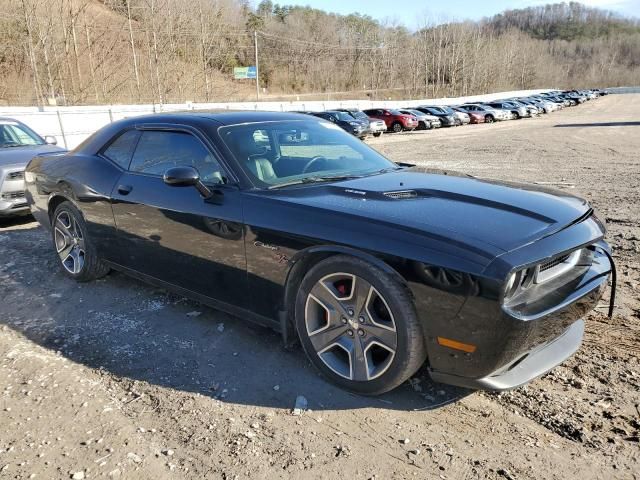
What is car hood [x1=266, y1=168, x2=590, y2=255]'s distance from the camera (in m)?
2.38

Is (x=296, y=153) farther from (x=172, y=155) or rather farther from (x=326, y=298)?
(x=326, y=298)

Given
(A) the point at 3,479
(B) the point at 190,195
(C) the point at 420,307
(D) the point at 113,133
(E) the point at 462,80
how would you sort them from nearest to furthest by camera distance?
(A) the point at 3,479 < (C) the point at 420,307 < (B) the point at 190,195 < (D) the point at 113,133 < (E) the point at 462,80

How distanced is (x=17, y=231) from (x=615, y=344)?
6.93 m

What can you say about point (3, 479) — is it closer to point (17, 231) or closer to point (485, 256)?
point (485, 256)

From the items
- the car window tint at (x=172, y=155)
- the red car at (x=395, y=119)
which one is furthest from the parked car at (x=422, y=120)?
the car window tint at (x=172, y=155)

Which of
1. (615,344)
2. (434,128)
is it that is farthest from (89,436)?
(434,128)

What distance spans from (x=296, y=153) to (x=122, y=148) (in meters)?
1.62

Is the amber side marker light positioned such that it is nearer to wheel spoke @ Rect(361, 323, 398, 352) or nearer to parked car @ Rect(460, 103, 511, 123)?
wheel spoke @ Rect(361, 323, 398, 352)

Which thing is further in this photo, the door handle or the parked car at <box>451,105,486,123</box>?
the parked car at <box>451,105,486,123</box>

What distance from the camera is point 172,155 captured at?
367 centimetres

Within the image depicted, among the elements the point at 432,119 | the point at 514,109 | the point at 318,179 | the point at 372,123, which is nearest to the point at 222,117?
the point at 318,179

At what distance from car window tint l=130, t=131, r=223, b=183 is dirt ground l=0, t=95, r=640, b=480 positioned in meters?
1.14

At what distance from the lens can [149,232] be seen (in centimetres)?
370

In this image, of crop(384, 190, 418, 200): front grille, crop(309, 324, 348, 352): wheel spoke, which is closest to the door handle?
crop(309, 324, 348, 352): wheel spoke
